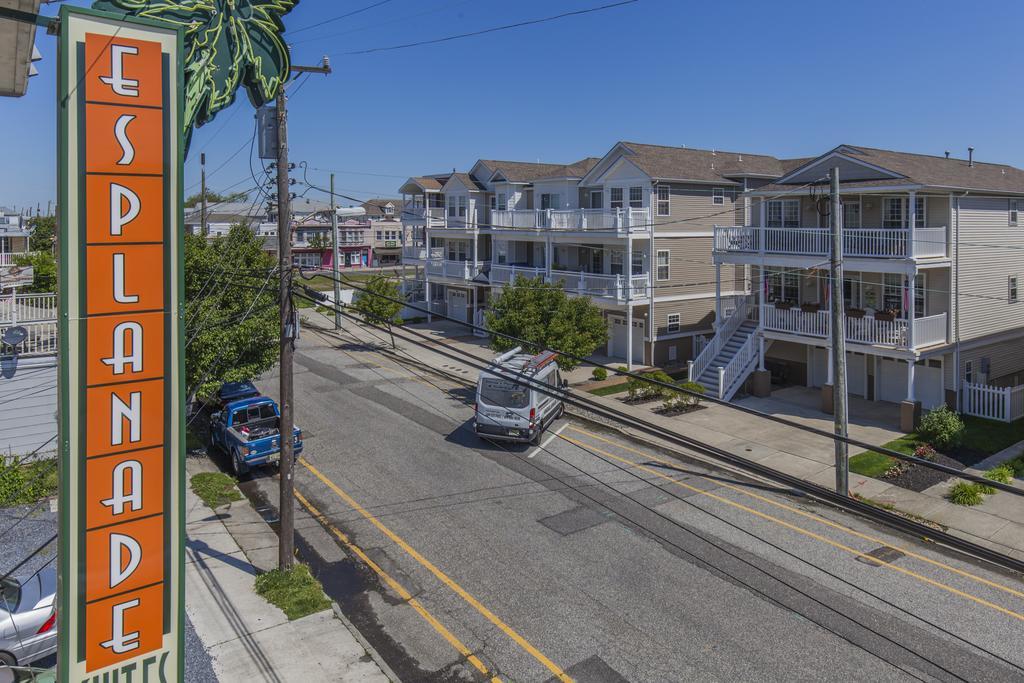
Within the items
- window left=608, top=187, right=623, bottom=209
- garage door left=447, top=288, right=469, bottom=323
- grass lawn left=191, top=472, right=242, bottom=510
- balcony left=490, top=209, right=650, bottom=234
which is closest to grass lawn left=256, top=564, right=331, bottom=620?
grass lawn left=191, top=472, right=242, bottom=510

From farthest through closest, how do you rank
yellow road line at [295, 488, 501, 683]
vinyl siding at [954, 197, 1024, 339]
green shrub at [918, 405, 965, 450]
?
1. vinyl siding at [954, 197, 1024, 339]
2. green shrub at [918, 405, 965, 450]
3. yellow road line at [295, 488, 501, 683]

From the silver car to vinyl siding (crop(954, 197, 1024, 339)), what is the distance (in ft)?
84.9

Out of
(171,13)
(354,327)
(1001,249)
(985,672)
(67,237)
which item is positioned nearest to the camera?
(67,237)

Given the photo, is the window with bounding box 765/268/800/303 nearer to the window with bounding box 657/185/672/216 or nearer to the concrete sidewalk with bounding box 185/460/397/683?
the window with bounding box 657/185/672/216

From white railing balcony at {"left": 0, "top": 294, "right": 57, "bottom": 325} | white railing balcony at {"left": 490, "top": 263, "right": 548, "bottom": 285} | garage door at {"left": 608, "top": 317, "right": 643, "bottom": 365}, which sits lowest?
garage door at {"left": 608, "top": 317, "right": 643, "bottom": 365}

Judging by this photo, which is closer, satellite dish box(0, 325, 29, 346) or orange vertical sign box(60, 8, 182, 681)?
orange vertical sign box(60, 8, 182, 681)

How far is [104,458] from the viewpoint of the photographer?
6.55 meters

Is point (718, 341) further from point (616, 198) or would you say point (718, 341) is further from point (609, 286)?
point (616, 198)

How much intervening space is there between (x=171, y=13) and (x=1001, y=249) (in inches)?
1110

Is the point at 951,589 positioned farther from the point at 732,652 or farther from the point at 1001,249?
the point at 1001,249

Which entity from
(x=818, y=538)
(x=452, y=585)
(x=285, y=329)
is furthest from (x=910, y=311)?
(x=285, y=329)

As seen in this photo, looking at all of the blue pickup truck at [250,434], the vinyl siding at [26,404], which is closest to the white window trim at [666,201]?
the blue pickup truck at [250,434]

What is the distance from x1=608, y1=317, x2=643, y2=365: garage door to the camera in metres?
34.0

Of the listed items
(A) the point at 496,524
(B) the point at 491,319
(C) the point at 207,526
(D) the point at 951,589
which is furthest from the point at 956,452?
(C) the point at 207,526
